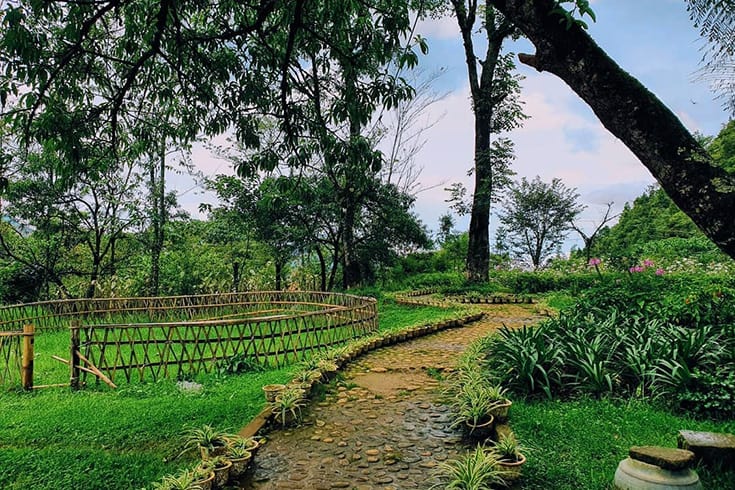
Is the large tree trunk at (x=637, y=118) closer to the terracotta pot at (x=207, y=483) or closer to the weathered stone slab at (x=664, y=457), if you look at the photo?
the weathered stone slab at (x=664, y=457)

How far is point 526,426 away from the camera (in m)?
3.59

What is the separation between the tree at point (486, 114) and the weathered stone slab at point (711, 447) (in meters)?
10.9

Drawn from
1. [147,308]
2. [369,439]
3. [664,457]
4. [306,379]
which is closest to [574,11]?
[664,457]

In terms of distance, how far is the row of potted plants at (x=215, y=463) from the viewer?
2.81m


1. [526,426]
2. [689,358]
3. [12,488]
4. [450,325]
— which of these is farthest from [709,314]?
[12,488]

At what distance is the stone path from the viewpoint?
3074 mm

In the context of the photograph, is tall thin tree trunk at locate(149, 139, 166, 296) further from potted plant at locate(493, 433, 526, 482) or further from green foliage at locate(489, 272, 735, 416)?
potted plant at locate(493, 433, 526, 482)

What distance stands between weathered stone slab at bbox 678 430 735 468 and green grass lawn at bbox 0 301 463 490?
337 centimetres

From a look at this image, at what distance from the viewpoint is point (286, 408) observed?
4125mm

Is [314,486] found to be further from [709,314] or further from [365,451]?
[709,314]

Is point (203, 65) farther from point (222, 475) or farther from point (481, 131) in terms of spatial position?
point (481, 131)

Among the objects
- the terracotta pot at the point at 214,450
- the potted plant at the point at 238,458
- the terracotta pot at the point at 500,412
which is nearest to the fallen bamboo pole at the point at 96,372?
the terracotta pot at the point at 214,450

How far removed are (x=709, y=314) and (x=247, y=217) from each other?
1149 cm

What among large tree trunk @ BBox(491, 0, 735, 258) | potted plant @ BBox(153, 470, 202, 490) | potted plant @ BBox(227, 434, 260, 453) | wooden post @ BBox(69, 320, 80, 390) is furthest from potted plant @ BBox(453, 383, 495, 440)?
wooden post @ BBox(69, 320, 80, 390)
